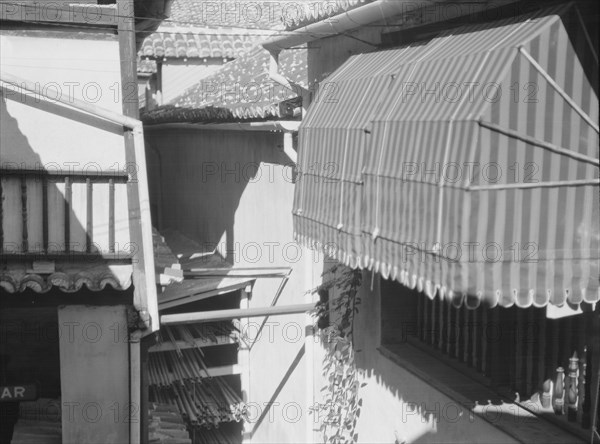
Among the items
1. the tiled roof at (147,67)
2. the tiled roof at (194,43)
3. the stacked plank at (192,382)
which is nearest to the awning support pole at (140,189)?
the stacked plank at (192,382)

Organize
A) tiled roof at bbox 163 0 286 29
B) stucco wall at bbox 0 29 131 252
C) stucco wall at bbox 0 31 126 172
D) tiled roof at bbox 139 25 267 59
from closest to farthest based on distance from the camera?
stucco wall at bbox 0 29 131 252
stucco wall at bbox 0 31 126 172
tiled roof at bbox 139 25 267 59
tiled roof at bbox 163 0 286 29

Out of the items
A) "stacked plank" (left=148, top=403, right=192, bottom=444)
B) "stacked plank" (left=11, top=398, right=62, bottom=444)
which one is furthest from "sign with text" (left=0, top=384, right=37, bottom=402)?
"stacked plank" (left=148, top=403, right=192, bottom=444)

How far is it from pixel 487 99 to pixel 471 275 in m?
1.13

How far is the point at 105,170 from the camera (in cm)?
899

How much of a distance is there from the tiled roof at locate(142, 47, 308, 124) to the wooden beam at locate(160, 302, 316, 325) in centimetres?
267

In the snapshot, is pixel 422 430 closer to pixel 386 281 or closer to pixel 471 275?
pixel 386 281

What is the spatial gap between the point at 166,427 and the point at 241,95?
5.75 m

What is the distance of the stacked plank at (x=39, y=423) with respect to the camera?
915 cm

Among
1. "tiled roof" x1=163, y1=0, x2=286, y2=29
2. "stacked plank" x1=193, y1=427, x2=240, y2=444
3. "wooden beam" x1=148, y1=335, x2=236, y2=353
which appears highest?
"tiled roof" x1=163, y1=0, x2=286, y2=29

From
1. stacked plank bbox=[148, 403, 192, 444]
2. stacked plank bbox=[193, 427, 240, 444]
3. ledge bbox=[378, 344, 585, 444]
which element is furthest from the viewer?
stacked plank bbox=[193, 427, 240, 444]

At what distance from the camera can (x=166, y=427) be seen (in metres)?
10.7

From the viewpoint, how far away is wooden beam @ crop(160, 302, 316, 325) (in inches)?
375

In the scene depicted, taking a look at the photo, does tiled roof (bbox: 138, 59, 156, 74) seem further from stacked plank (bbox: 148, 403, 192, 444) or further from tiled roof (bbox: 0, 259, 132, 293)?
tiled roof (bbox: 0, 259, 132, 293)

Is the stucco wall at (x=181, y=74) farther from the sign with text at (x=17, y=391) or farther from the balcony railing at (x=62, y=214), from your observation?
the sign with text at (x=17, y=391)
